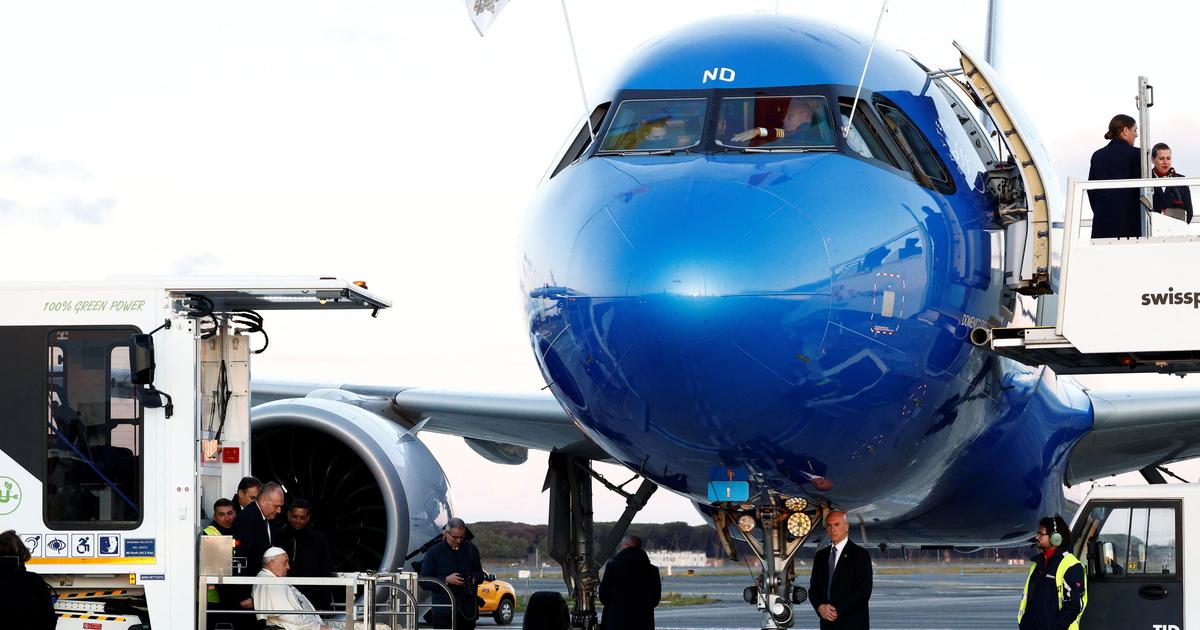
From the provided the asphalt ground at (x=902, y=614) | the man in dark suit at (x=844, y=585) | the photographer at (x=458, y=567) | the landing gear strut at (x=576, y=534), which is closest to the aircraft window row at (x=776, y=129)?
the man in dark suit at (x=844, y=585)

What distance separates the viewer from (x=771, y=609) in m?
8.00

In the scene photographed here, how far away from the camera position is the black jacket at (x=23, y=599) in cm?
687

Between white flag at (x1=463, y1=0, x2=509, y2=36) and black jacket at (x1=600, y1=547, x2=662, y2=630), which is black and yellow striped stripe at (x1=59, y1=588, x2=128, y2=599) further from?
black jacket at (x1=600, y1=547, x2=662, y2=630)

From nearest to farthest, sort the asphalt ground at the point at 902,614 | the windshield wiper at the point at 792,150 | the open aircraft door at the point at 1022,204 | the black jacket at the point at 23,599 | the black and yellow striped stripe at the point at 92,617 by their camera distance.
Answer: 1. the black jacket at the point at 23,599
2. the windshield wiper at the point at 792,150
3. the black and yellow striped stripe at the point at 92,617
4. the open aircraft door at the point at 1022,204
5. the asphalt ground at the point at 902,614

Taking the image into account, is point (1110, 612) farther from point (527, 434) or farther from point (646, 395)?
point (527, 434)

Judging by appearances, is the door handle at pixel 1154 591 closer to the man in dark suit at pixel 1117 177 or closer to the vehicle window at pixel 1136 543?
the vehicle window at pixel 1136 543

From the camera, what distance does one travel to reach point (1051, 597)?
9.06 m

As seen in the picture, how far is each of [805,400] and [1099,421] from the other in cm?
505

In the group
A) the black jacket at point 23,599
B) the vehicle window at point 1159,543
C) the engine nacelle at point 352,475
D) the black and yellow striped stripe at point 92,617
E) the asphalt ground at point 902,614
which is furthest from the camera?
the asphalt ground at point 902,614

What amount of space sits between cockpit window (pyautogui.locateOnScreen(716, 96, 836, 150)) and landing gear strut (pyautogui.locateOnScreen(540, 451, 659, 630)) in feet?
16.6

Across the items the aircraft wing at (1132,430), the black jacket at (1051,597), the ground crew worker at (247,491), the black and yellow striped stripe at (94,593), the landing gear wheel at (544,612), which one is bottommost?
the landing gear wheel at (544,612)

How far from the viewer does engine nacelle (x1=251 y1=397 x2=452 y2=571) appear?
11.8 m

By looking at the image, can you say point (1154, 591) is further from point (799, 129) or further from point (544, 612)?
point (544, 612)

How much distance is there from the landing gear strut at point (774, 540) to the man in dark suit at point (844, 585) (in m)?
0.56
